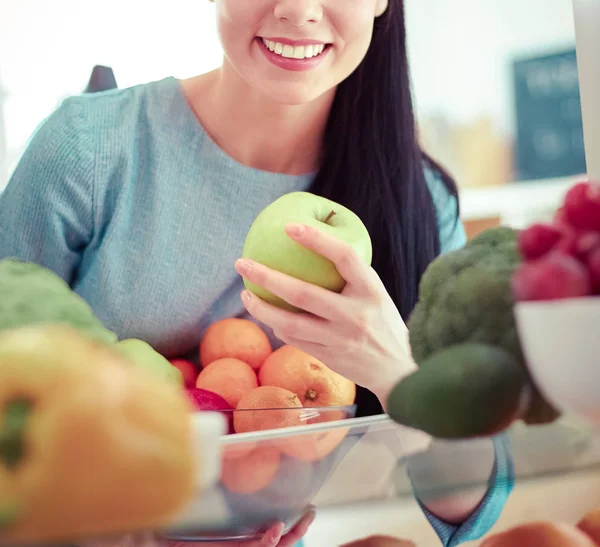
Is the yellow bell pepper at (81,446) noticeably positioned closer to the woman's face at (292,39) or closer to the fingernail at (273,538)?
the fingernail at (273,538)

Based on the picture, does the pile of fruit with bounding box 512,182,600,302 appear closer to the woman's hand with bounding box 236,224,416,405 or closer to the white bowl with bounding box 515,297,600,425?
the white bowl with bounding box 515,297,600,425

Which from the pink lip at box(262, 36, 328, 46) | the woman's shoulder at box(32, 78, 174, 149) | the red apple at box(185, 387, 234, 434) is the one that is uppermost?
the pink lip at box(262, 36, 328, 46)


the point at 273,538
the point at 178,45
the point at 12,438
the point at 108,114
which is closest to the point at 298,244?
the point at 273,538

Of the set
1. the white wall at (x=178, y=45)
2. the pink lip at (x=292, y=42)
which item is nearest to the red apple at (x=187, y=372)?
the pink lip at (x=292, y=42)

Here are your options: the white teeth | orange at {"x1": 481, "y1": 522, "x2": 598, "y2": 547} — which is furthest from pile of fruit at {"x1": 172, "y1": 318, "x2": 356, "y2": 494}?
the white teeth

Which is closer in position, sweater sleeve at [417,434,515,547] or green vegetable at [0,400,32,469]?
green vegetable at [0,400,32,469]

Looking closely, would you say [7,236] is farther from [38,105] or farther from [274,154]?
[38,105]

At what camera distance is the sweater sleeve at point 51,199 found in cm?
104

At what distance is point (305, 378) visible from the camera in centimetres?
84

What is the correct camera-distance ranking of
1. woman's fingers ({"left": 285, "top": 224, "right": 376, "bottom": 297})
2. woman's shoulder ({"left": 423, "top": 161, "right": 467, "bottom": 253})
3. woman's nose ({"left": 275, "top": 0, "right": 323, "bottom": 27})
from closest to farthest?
woman's fingers ({"left": 285, "top": 224, "right": 376, "bottom": 297})
woman's nose ({"left": 275, "top": 0, "right": 323, "bottom": 27})
woman's shoulder ({"left": 423, "top": 161, "right": 467, "bottom": 253})

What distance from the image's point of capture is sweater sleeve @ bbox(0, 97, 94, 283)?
3.43 feet

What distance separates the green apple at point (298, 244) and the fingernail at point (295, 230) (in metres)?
0.02

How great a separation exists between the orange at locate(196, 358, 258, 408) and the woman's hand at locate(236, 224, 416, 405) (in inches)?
2.5

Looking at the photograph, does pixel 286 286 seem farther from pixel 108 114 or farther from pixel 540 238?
pixel 108 114
